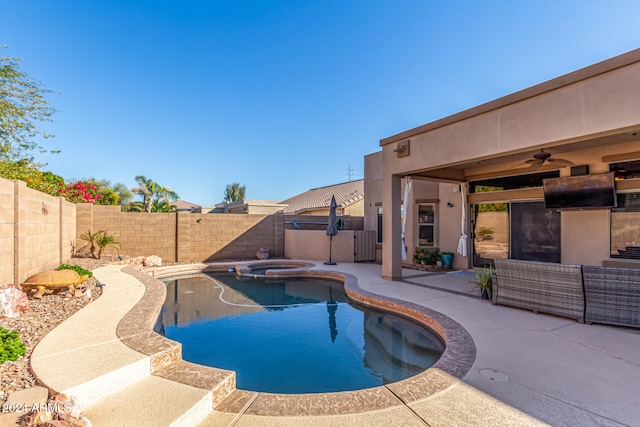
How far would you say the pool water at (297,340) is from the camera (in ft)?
13.2

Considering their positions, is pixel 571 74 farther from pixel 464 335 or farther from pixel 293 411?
pixel 293 411

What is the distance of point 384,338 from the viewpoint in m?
5.42

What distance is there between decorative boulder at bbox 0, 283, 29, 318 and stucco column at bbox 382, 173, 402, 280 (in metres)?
7.72

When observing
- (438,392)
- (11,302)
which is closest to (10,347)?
(11,302)

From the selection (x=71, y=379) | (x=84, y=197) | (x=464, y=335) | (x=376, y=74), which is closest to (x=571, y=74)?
(x=464, y=335)

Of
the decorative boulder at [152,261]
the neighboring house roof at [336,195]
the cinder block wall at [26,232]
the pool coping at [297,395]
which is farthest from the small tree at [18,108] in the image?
the neighboring house roof at [336,195]

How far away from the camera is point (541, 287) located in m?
5.44

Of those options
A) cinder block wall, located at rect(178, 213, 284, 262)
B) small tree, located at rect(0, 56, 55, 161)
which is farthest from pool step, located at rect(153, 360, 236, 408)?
cinder block wall, located at rect(178, 213, 284, 262)

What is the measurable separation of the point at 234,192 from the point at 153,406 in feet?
180

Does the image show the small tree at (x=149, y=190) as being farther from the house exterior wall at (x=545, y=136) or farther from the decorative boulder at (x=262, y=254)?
the house exterior wall at (x=545, y=136)

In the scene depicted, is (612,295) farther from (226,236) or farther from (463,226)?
(226,236)

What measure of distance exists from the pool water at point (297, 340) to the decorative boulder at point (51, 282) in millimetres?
1883

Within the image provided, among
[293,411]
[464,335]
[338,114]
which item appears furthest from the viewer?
[338,114]

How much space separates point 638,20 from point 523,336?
22.2 feet
